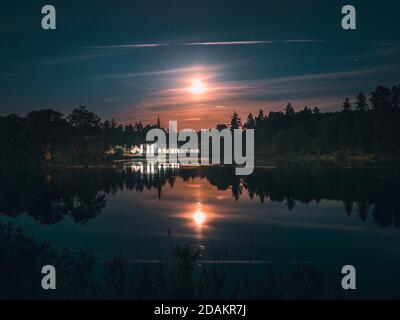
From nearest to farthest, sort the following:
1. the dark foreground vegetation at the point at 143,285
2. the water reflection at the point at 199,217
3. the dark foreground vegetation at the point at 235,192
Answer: the dark foreground vegetation at the point at 143,285, the water reflection at the point at 199,217, the dark foreground vegetation at the point at 235,192

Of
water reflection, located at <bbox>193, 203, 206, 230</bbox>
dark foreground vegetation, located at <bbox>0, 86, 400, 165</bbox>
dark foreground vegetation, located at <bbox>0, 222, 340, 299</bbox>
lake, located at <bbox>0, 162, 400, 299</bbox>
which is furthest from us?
dark foreground vegetation, located at <bbox>0, 86, 400, 165</bbox>

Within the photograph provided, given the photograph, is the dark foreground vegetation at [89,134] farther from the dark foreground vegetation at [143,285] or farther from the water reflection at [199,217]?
the dark foreground vegetation at [143,285]

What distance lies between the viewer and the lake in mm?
29625

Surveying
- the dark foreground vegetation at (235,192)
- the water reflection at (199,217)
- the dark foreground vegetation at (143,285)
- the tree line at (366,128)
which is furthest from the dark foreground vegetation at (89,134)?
the dark foreground vegetation at (143,285)

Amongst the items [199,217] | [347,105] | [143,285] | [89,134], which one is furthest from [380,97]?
[143,285]

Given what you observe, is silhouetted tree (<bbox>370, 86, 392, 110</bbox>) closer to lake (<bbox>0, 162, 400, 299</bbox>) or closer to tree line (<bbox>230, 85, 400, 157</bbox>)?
tree line (<bbox>230, 85, 400, 157</bbox>)

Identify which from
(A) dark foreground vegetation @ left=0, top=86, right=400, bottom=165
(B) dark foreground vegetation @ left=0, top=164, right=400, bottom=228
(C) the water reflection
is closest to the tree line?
(A) dark foreground vegetation @ left=0, top=86, right=400, bottom=165

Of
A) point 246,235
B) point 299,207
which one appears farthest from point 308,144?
point 246,235

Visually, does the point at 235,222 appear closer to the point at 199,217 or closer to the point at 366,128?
the point at 199,217

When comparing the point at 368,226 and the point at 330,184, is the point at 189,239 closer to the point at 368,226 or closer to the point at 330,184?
the point at 368,226

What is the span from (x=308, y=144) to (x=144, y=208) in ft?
469

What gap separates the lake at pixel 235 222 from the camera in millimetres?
29625

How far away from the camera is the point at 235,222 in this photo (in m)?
46.1

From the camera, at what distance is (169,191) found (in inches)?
2960
